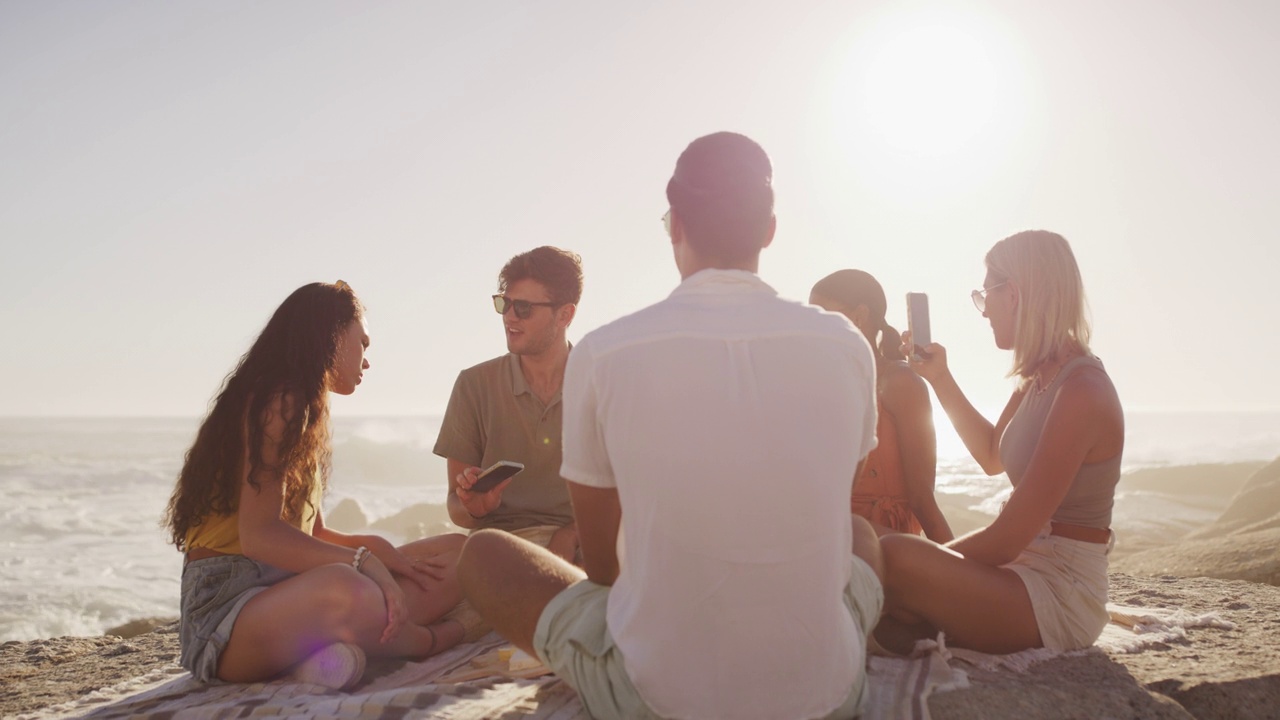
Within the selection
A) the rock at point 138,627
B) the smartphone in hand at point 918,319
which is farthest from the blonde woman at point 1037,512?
the rock at point 138,627

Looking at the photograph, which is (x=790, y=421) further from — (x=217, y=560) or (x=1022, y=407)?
(x=217, y=560)

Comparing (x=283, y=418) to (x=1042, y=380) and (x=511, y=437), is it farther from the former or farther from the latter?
(x=1042, y=380)

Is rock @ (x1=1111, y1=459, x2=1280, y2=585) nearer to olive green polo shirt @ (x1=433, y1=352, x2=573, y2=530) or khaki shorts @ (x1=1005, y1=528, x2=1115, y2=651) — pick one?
khaki shorts @ (x1=1005, y1=528, x2=1115, y2=651)

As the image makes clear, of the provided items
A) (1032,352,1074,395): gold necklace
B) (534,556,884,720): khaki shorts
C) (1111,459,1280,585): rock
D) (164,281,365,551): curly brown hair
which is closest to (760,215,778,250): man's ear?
(534,556,884,720): khaki shorts

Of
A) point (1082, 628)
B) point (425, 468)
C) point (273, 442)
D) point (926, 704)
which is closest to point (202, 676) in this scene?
point (273, 442)

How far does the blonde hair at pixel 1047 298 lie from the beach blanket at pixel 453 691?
1.35 metres

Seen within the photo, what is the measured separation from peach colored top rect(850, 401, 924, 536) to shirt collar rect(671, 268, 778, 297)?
2558mm

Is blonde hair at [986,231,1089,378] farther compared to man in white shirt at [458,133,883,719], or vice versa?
blonde hair at [986,231,1089,378]

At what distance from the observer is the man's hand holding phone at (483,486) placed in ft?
15.4

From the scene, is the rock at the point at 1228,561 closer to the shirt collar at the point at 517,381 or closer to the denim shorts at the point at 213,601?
the shirt collar at the point at 517,381

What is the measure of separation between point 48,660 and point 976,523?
47.9 ft

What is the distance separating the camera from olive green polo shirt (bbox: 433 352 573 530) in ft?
17.9

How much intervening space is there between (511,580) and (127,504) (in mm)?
30981

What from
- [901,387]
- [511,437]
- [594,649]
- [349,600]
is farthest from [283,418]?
[901,387]
